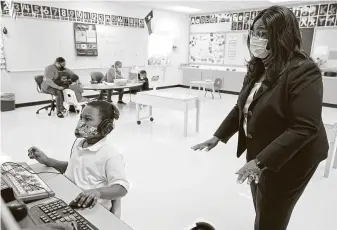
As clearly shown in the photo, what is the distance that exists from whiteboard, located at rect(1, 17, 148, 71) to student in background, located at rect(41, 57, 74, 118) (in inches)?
43.4

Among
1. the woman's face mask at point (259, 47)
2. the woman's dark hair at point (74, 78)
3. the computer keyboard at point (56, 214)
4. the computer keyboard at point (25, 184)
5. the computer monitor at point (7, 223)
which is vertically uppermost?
the woman's face mask at point (259, 47)

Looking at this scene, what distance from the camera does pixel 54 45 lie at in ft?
21.5

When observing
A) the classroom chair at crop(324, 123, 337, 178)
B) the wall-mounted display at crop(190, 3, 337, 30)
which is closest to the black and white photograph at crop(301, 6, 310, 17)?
the wall-mounted display at crop(190, 3, 337, 30)

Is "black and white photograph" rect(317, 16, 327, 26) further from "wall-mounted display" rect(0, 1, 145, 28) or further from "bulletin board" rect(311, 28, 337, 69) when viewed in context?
"wall-mounted display" rect(0, 1, 145, 28)

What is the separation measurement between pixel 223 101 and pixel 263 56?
6423 millimetres

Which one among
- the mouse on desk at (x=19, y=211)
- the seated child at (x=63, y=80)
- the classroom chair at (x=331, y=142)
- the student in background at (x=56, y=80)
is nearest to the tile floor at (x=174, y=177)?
the classroom chair at (x=331, y=142)

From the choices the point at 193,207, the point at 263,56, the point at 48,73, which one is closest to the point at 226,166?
the point at 193,207

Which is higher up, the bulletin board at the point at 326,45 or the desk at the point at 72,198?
the bulletin board at the point at 326,45

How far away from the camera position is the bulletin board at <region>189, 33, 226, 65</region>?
9.12 meters

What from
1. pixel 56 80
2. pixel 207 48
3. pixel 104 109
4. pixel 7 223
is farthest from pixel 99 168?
pixel 207 48

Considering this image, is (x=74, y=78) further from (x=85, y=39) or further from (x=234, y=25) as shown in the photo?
(x=234, y=25)

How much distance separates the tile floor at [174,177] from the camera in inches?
88.0

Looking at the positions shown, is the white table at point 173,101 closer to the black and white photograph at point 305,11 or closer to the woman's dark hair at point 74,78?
the woman's dark hair at point 74,78

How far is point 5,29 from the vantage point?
577 cm
